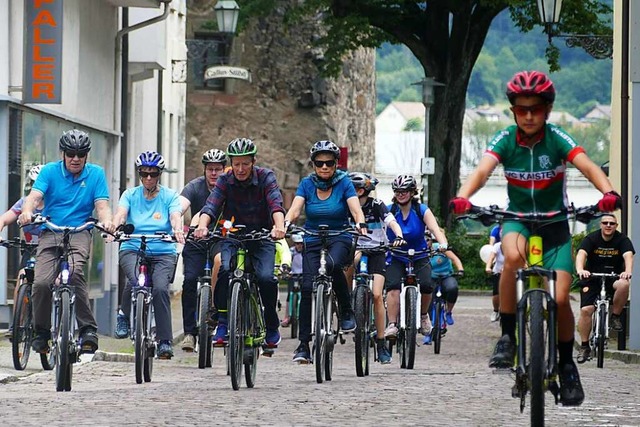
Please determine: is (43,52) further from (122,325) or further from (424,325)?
(122,325)

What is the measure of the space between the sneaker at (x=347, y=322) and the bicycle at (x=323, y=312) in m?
0.28

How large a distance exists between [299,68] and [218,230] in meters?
36.4

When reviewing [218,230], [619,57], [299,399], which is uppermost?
[619,57]

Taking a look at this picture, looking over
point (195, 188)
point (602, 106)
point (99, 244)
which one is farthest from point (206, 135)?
point (602, 106)

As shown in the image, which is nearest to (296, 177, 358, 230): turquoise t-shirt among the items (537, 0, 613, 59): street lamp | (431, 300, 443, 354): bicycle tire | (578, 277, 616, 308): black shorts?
(578, 277, 616, 308): black shorts

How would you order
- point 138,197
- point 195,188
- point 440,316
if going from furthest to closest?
point 440,316
point 195,188
point 138,197

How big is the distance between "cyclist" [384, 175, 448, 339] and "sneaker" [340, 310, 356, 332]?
8.46 ft

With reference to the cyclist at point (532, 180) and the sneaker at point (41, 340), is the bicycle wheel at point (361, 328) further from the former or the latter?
the cyclist at point (532, 180)

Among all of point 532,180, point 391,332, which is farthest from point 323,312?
point 532,180

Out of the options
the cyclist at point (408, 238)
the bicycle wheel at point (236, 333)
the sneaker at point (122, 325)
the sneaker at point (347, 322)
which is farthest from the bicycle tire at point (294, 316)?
the bicycle wheel at point (236, 333)

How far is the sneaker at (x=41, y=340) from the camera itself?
1397 centimetres

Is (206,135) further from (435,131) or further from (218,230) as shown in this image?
(218,230)

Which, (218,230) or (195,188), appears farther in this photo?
(195,188)

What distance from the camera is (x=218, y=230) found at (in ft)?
47.8
